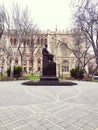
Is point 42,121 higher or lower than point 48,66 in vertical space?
lower

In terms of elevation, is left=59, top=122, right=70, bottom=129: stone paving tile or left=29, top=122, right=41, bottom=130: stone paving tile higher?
left=29, top=122, right=41, bottom=130: stone paving tile

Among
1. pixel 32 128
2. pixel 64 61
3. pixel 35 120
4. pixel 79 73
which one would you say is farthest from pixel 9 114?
pixel 64 61

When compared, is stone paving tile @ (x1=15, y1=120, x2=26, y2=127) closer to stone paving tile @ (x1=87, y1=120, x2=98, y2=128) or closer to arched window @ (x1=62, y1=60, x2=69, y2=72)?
stone paving tile @ (x1=87, y1=120, x2=98, y2=128)

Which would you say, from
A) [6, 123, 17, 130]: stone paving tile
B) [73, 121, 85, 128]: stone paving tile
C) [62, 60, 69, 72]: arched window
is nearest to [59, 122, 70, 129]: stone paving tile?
[73, 121, 85, 128]: stone paving tile

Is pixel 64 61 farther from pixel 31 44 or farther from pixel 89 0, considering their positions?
pixel 89 0

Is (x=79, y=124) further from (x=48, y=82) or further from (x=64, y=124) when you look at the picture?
(x=48, y=82)

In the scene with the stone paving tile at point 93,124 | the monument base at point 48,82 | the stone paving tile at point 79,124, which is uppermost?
the monument base at point 48,82

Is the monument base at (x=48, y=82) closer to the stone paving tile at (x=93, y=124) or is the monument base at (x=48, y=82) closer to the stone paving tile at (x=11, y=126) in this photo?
the stone paving tile at (x=93, y=124)

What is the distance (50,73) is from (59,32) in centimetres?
3958

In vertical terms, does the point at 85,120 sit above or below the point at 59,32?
below

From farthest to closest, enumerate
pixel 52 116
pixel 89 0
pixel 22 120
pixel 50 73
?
1. pixel 50 73
2. pixel 89 0
3. pixel 52 116
4. pixel 22 120

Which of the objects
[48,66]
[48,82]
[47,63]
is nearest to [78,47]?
[47,63]

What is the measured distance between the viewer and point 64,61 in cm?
4953

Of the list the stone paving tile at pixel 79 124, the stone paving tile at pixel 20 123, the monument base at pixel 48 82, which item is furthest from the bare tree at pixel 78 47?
the stone paving tile at pixel 20 123
